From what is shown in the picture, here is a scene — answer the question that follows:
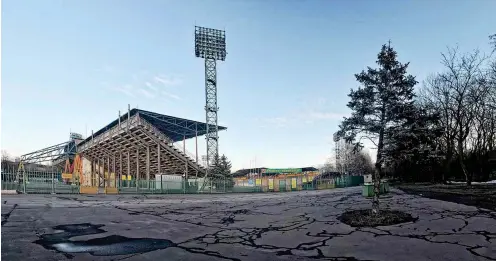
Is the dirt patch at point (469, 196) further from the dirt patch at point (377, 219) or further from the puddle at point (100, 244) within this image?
the puddle at point (100, 244)

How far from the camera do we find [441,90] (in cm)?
3453

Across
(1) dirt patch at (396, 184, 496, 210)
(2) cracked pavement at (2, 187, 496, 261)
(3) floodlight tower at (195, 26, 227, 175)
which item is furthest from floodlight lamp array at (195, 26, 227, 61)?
(2) cracked pavement at (2, 187, 496, 261)

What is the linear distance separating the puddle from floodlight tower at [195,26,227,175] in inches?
1531

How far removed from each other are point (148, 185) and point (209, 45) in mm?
25693

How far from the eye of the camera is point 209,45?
5128cm

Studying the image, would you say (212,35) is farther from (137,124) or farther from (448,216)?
(448,216)

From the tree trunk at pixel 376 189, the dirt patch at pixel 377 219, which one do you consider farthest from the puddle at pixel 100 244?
the tree trunk at pixel 376 189

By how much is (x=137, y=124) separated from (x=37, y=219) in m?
A: 31.0

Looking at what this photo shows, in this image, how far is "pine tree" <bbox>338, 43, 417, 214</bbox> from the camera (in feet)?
41.1

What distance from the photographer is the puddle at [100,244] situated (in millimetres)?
8195

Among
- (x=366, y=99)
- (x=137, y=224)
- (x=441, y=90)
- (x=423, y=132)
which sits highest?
(x=441, y=90)

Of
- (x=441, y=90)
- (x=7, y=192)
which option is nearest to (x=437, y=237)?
(x=7, y=192)

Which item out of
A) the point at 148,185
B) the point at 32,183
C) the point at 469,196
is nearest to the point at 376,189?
the point at 469,196

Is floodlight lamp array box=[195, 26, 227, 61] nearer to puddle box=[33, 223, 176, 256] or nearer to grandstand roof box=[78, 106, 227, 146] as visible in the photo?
grandstand roof box=[78, 106, 227, 146]
